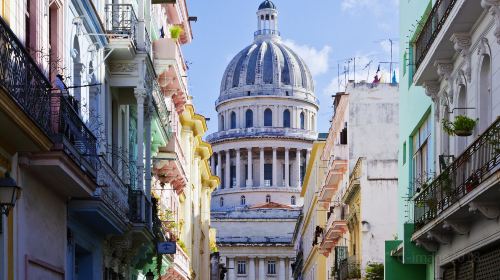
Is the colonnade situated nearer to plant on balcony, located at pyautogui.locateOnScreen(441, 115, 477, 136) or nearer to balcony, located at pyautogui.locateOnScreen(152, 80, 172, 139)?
balcony, located at pyautogui.locateOnScreen(152, 80, 172, 139)

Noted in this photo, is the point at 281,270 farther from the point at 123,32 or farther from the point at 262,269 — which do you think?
the point at 123,32

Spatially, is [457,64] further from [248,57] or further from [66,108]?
[248,57]

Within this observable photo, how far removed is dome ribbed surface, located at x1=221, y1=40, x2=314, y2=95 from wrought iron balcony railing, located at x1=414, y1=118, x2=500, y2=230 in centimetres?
12346

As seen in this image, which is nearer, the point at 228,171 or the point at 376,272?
the point at 376,272

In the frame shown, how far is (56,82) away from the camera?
1958 centimetres

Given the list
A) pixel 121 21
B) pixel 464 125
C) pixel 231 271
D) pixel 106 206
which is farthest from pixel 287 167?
pixel 464 125

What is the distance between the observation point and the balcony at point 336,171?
2076 inches

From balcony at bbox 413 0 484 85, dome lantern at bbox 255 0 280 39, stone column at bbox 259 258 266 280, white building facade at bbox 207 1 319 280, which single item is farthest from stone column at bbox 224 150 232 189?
balcony at bbox 413 0 484 85

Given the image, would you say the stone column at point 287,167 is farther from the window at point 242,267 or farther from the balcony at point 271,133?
the window at point 242,267

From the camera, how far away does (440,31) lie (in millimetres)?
21547

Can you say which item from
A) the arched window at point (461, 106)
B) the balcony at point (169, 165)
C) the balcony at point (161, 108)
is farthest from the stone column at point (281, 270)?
the arched window at point (461, 106)

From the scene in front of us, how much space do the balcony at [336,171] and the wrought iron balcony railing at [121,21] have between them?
2627cm

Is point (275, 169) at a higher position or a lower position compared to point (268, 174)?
higher

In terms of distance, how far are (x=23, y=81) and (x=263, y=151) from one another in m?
132
